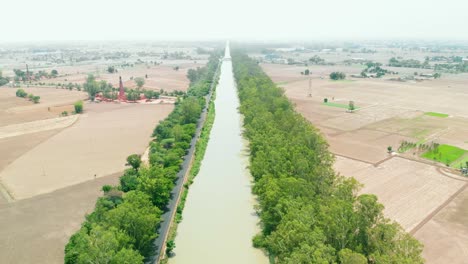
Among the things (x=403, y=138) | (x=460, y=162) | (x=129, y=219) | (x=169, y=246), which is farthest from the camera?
(x=403, y=138)

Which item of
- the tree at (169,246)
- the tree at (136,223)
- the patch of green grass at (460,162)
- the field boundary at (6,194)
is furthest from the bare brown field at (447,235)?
the field boundary at (6,194)

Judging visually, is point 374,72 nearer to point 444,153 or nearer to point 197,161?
point 444,153

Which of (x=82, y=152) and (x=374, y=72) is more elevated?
Result: (x=374, y=72)

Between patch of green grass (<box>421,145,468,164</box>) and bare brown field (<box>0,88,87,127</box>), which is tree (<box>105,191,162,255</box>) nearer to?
patch of green grass (<box>421,145,468,164</box>)

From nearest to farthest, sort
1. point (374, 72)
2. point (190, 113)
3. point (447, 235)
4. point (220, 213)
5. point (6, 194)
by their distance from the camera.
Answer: point (447, 235)
point (220, 213)
point (6, 194)
point (190, 113)
point (374, 72)

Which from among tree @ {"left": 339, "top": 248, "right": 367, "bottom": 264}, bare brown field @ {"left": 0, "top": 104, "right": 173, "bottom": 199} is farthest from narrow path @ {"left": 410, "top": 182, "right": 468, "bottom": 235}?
bare brown field @ {"left": 0, "top": 104, "right": 173, "bottom": 199}

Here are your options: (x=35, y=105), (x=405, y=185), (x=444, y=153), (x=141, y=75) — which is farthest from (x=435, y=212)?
(x=141, y=75)

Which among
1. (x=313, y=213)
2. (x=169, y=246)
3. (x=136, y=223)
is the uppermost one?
(x=313, y=213)

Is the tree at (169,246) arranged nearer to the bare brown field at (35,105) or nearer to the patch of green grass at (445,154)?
the patch of green grass at (445,154)
